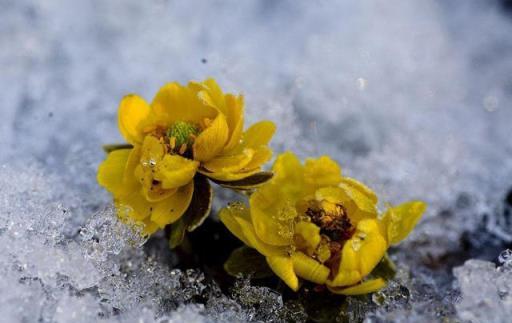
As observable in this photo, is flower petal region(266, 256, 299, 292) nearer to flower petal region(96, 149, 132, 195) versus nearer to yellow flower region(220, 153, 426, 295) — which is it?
yellow flower region(220, 153, 426, 295)

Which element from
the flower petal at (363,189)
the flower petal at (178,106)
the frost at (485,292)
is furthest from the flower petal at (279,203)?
the frost at (485,292)

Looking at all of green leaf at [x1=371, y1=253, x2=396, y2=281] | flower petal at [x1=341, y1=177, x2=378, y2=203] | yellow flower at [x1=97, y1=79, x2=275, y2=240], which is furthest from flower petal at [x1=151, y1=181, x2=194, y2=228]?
green leaf at [x1=371, y1=253, x2=396, y2=281]

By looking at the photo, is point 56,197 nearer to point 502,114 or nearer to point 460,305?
point 460,305

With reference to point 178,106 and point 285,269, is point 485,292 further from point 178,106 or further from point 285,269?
point 178,106

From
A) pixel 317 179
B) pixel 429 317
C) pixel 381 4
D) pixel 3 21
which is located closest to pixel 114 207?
pixel 317 179

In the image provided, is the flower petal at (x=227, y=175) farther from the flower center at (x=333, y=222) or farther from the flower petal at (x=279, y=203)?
the flower center at (x=333, y=222)

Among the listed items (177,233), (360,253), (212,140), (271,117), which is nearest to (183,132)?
→ (212,140)

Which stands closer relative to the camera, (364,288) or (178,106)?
(364,288)
